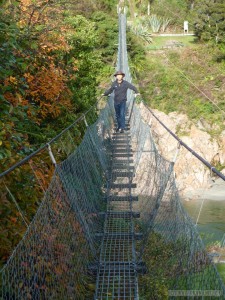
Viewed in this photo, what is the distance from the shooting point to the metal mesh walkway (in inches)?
104

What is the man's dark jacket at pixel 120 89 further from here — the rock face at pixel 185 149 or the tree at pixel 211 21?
the tree at pixel 211 21

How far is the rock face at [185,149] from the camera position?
10984 millimetres

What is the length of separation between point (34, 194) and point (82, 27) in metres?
8.57

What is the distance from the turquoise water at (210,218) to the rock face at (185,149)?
1.12 m

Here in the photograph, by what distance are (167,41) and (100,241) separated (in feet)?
46.7

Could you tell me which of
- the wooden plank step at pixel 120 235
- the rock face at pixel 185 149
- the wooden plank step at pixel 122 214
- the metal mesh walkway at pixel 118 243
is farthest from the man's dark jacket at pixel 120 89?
the rock face at pixel 185 149

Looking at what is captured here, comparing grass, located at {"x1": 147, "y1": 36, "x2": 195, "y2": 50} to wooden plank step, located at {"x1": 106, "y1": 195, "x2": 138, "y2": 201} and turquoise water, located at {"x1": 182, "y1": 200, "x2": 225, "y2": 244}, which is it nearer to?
turquoise water, located at {"x1": 182, "y1": 200, "x2": 225, "y2": 244}

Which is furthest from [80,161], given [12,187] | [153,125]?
[153,125]

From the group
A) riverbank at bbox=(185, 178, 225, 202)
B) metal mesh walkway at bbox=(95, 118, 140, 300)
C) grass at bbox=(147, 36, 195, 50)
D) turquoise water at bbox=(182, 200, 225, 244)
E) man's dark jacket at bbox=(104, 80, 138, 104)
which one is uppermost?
grass at bbox=(147, 36, 195, 50)

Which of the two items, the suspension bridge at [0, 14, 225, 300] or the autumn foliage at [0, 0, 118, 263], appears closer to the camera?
the suspension bridge at [0, 14, 225, 300]

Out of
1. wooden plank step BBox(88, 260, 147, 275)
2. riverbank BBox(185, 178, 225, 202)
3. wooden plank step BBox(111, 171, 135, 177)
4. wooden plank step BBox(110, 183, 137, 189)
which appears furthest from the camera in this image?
riverbank BBox(185, 178, 225, 202)

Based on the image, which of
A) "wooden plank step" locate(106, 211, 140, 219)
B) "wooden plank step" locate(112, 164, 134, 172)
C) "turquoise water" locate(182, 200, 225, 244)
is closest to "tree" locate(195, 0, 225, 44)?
"turquoise water" locate(182, 200, 225, 244)

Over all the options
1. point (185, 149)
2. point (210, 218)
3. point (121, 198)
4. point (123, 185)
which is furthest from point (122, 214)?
point (185, 149)

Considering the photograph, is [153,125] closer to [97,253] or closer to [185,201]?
[185,201]
